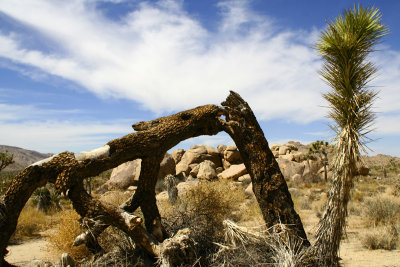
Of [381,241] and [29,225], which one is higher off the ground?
[381,241]

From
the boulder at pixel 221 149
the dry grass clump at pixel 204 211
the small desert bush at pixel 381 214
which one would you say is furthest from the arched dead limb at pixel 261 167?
the boulder at pixel 221 149

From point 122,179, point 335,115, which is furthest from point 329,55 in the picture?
A: point 122,179

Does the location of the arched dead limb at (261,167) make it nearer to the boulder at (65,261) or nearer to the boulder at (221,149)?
the boulder at (65,261)

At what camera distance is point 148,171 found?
5742mm

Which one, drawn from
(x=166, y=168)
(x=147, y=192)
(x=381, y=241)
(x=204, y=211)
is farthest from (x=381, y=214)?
(x=166, y=168)

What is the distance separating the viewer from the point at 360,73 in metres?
5.07

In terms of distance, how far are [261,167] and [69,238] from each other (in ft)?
14.6

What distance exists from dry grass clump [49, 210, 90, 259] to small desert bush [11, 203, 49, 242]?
13.6 feet

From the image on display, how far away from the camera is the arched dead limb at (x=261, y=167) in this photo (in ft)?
18.4

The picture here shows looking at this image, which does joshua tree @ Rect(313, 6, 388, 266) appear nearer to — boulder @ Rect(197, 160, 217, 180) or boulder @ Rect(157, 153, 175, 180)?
boulder @ Rect(197, 160, 217, 180)

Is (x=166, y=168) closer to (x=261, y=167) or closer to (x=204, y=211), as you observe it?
(x=204, y=211)

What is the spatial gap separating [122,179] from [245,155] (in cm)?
1920

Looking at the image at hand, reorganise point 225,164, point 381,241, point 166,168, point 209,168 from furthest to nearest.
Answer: point 225,164 < point 166,168 < point 209,168 < point 381,241

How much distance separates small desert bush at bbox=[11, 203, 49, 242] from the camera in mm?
11516
